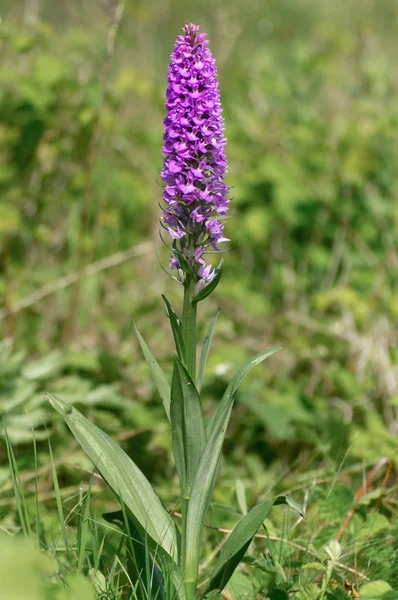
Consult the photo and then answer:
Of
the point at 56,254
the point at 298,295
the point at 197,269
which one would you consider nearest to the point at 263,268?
the point at 298,295

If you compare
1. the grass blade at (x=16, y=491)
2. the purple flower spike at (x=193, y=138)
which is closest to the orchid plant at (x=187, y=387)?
the purple flower spike at (x=193, y=138)

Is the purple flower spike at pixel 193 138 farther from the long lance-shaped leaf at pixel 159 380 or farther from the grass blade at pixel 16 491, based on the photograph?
the grass blade at pixel 16 491

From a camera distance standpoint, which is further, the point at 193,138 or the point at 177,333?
the point at 177,333

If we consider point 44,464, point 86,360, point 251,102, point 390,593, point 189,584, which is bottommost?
point 44,464

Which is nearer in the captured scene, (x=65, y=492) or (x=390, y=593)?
(x=390, y=593)

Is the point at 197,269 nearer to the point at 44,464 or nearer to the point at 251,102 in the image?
the point at 44,464

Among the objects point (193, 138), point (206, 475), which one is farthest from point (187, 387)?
point (193, 138)

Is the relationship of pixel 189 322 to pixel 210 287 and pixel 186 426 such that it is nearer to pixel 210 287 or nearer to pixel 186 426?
pixel 210 287

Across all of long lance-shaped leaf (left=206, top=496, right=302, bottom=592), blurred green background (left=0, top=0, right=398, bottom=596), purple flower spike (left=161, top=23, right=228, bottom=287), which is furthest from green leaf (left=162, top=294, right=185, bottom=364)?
blurred green background (left=0, top=0, right=398, bottom=596)
